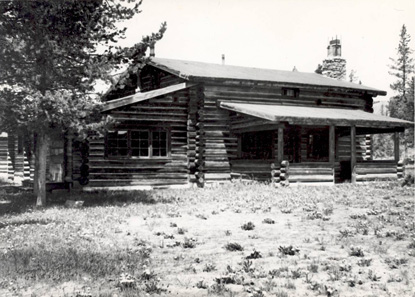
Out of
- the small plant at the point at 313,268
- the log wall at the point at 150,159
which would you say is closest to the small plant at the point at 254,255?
the small plant at the point at 313,268

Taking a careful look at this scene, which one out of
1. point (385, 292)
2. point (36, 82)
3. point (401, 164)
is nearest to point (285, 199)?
point (36, 82)

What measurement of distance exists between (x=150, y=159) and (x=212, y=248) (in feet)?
42.6

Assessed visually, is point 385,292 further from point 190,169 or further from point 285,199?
point 190,169

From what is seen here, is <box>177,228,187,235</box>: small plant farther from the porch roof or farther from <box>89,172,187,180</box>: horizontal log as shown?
<box>89,172,187,180</box>: horizontal log

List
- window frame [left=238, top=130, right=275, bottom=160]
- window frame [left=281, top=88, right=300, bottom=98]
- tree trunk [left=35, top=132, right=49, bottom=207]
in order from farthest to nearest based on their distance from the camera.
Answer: window frame [left=281, top=88, right=300, bottom=98] → window frame [left=238, top=130, right=275, bottom=160] → tree trunk [left=35, top=132, right=49, bottom=207]

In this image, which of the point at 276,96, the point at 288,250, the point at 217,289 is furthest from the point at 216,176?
the point at 217,289

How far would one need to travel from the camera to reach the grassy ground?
5961 mm

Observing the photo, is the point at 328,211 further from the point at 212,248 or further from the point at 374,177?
the point at 374,177

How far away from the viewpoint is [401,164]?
79.9ft

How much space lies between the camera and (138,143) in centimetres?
2106

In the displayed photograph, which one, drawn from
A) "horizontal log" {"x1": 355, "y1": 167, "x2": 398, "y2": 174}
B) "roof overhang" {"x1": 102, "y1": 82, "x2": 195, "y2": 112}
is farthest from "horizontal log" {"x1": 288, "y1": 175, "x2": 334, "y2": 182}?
"roof overhang" {"x1": 102, "y1": 82, "x2": 195, "y2": 112}

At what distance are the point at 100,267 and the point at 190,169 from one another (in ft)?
50.7

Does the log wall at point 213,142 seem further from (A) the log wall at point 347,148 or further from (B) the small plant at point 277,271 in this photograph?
(B) the small plant at point 277,271

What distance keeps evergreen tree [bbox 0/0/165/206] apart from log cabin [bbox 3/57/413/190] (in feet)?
12.3
